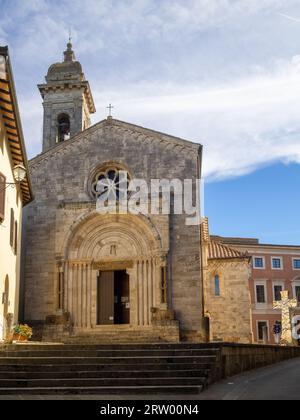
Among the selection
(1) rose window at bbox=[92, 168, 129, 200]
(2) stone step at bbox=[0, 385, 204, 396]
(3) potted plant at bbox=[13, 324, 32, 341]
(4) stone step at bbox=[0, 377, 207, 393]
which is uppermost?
(1) rose window at bbox=[92, 168, 129, 200]

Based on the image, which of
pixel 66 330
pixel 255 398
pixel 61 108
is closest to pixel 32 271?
pixel 66 330

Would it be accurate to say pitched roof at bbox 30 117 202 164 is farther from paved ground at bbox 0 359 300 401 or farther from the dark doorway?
paved ground at bbox 0 359 300 401

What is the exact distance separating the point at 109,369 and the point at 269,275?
1999 inches

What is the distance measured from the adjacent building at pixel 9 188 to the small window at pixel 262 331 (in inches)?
1489

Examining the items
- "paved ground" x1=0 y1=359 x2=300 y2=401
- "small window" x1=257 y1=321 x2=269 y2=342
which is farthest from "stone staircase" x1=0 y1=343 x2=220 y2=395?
"small window" x1=257 y1=321 x2=269 y2=342

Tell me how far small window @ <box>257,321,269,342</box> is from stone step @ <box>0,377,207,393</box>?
152 feet

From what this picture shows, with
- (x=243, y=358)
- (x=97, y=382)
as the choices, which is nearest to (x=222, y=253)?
(x=243, y=358)

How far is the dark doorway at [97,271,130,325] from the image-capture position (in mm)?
26830

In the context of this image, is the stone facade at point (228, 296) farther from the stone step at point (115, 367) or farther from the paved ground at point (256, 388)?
the stone step at point (115, 367)

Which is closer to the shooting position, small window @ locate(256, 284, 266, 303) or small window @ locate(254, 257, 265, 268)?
small window @ locate(256, 284, 266, 303)

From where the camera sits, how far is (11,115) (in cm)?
1964

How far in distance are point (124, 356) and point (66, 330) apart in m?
11.8

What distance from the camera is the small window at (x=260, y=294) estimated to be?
60.7 metres
